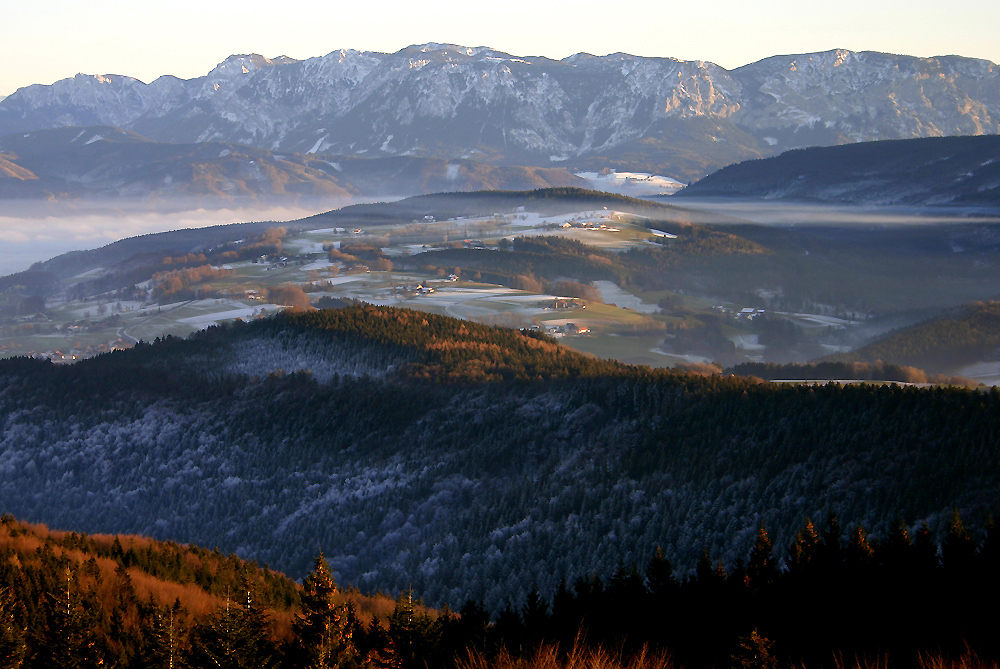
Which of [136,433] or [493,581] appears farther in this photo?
[136,433]

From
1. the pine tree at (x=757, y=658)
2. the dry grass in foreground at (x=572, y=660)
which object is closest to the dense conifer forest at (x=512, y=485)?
the pine tree at (x=757, y=658)

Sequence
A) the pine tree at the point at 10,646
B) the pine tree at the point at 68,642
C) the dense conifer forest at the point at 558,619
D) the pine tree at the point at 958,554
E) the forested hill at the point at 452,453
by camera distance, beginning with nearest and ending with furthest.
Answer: the pine tree at the point at 10,646, the pine tree at the point at 68,642, the dense conifer forest at the point at 558,619, the pine tree at the point at 958,554, the forested hill at the point at 452,453

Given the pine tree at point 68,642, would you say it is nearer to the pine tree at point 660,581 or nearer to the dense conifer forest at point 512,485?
the dense conifer forest at point 512,485

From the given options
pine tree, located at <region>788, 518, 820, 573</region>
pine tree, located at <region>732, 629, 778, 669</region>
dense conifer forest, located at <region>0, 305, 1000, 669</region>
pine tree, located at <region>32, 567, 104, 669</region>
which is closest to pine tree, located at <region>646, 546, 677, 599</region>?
dense conifer forest, located at <region>0, 305, 1000, 669</region>

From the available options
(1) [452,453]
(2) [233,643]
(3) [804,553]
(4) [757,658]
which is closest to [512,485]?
(1) [452,453]

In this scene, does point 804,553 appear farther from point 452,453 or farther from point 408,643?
point 452,453

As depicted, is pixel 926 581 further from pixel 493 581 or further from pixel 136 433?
pixel 136 433

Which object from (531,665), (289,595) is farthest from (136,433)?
(531,665)

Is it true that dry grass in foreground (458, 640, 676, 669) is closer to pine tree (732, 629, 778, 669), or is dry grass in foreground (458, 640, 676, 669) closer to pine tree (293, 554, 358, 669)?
pine tree (732, 629, 778, 669)
